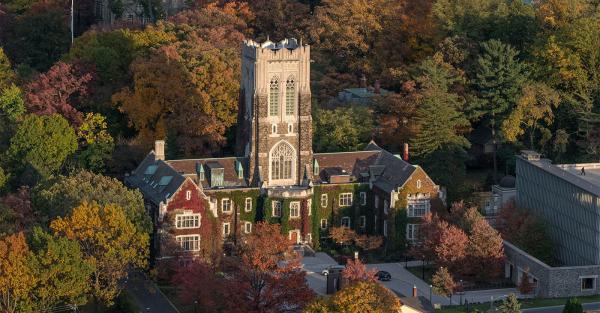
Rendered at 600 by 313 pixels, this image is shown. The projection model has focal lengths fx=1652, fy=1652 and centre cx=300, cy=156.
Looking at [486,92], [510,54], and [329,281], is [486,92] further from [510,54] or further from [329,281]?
[329,281]

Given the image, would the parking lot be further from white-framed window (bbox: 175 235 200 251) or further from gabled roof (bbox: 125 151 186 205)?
gabled roof (bbox: 125 151 186 205)

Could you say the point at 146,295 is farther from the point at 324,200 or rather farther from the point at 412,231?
the point at 412,231

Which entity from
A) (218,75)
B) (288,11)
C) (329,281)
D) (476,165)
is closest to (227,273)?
(329,281)

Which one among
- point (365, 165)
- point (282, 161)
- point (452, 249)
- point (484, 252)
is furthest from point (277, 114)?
point (484, 252)

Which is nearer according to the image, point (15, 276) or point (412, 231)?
point (15, 276)

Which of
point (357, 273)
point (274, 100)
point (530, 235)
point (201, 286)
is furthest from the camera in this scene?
point (274, 100)

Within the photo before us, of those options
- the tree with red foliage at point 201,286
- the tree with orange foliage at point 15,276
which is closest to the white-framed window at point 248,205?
the tree with red foliage at point 201,286
